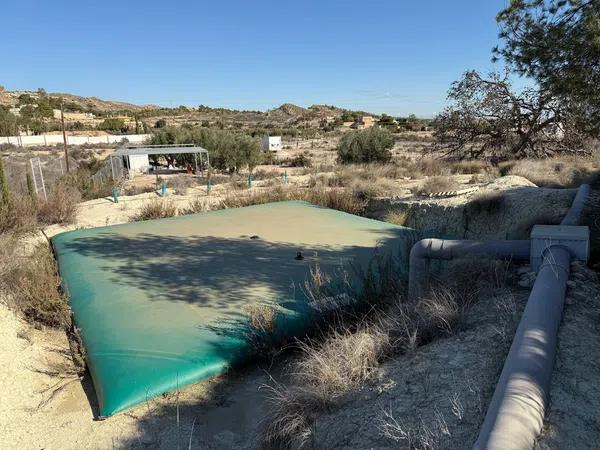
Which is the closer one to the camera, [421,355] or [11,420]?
[421,355]

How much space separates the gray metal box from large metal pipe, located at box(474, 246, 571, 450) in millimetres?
961

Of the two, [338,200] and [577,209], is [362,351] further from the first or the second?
[338,200]

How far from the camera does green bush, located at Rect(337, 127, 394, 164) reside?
25.6 m

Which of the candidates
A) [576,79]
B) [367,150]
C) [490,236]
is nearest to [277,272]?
[576,79]

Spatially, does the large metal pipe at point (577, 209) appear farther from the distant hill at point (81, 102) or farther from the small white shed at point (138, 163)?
the distant hill at point (81, 102)

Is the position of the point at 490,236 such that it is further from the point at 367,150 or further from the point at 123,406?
the point at 367,150

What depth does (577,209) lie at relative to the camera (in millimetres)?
6902

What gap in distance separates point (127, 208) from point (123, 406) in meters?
Answer: 12.5

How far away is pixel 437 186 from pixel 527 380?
11704 millimetres

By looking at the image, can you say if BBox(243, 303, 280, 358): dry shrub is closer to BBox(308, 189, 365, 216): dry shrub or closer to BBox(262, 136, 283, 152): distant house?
BBox(308, 189, 365, 216): dry shrub

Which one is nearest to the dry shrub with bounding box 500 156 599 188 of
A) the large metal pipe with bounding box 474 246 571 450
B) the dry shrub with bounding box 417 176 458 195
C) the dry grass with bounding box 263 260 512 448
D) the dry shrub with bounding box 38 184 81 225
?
the dry shrub with bounding box 417 176 458 195

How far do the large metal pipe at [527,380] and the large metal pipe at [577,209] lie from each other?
2.89 metres

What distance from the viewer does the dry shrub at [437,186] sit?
44.0 feet

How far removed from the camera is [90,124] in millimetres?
75875
